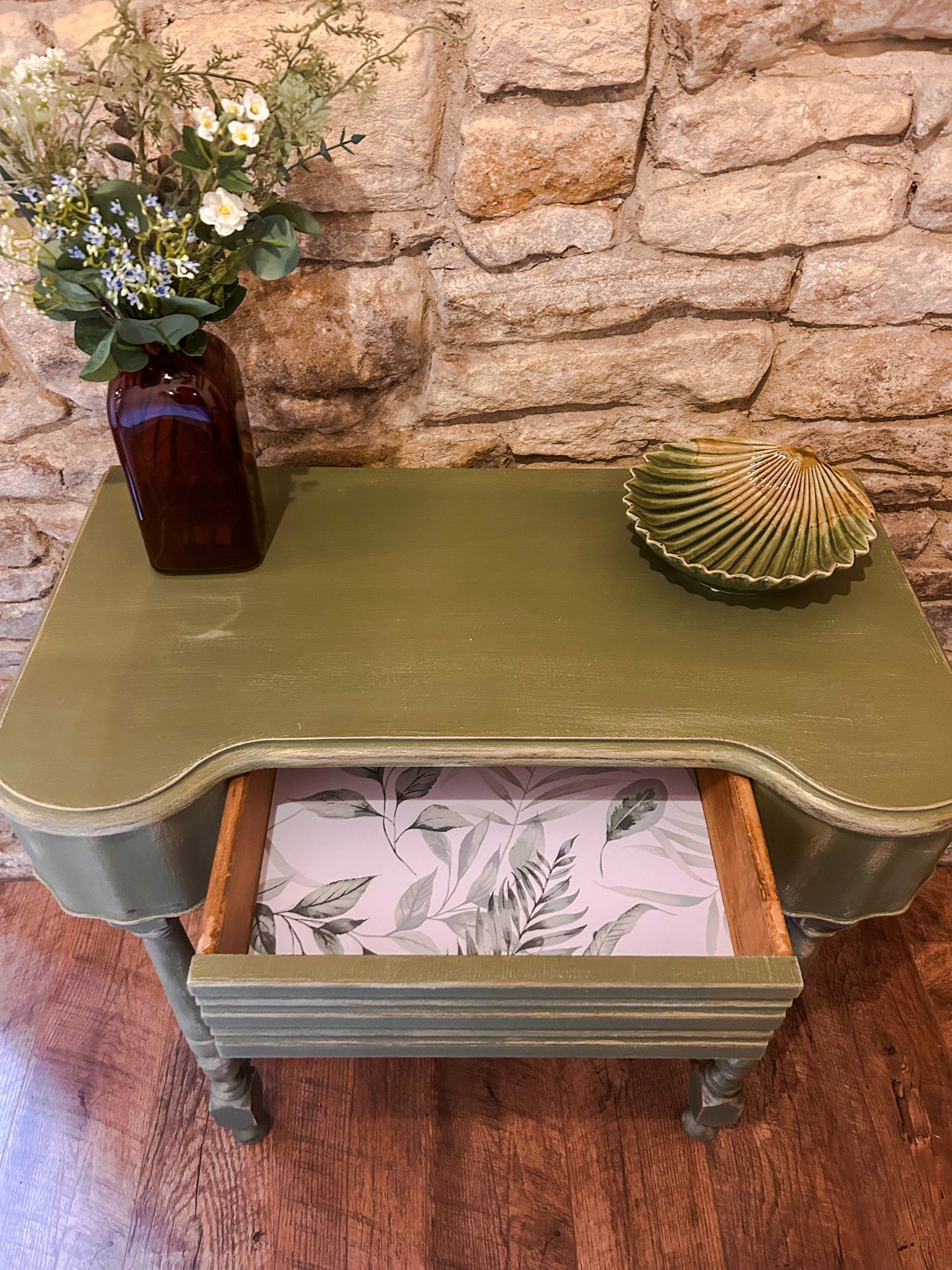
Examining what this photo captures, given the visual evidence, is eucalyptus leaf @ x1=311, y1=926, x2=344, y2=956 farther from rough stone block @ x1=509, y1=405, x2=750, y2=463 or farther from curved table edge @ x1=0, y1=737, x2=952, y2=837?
rough stone block @ x1=509, y1=405, x2=750, y2=463

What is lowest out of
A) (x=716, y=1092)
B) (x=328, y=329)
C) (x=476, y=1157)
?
(x=476, y=1157)

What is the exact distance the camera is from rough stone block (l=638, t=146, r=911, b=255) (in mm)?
985

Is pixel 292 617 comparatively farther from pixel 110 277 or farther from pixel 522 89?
pixel 522 89

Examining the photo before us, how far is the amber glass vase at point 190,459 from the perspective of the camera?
87 cm

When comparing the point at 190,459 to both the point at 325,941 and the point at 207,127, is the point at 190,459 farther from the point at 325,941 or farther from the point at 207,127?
the point at 325,941

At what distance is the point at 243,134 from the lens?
0.74 meters

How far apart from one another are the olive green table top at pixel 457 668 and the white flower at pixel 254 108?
0.44 metres

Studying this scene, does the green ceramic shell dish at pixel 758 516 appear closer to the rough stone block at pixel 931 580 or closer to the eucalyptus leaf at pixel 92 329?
the rough stone block at pixel 931 580

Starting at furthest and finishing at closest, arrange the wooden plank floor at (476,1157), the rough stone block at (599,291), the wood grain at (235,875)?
the wooden plank floor at (476,1157), the rough stone block at (599,291), the wood grain at (235,875)

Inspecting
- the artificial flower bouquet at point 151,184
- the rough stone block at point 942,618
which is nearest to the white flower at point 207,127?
the artificial flower bouquet at point 151,184

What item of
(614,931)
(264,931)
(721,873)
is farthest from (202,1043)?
(721,873)

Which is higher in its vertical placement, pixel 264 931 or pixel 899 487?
pixel 899 487

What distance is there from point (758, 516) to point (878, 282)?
1.14 ft

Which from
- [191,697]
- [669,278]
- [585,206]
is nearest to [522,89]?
[585,206]
